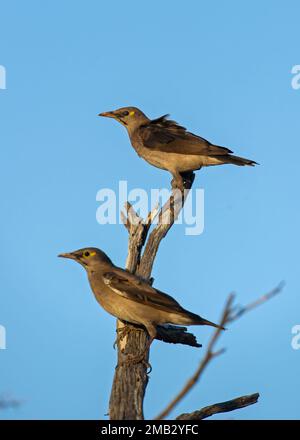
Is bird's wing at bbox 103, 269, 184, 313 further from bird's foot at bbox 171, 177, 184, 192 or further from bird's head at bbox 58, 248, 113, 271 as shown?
bird's foot at bbox 171, 177, 184, 192

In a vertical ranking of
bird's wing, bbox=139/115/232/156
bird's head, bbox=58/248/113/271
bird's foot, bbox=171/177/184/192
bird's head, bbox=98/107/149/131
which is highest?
bird's head, bbox=98/107/149/131

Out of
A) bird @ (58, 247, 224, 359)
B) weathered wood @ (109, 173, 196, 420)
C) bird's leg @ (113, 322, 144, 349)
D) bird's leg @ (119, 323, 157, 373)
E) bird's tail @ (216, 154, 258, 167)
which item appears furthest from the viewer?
bird's tail @ (216, 154, 258, 167)

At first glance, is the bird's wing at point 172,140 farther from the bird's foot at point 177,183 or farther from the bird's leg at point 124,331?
the bird's leg at point 124,331

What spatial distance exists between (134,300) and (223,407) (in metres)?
1.66

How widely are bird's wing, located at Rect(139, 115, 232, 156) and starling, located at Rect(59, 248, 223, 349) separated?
11.6 ft

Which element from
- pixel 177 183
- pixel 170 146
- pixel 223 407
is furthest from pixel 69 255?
pixel 170 146

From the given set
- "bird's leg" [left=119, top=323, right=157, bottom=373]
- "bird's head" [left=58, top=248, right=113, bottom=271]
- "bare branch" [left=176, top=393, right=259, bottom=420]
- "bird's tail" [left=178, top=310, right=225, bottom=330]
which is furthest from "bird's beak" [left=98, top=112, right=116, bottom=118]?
"bare branch" [left=176, top=393, right=259, bottom=420]

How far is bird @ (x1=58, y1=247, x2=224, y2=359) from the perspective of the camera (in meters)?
7.96

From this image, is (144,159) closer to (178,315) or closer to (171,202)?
(171,202)

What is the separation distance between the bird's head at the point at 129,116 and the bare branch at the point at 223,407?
21.9 feet

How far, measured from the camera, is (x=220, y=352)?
2.41m
